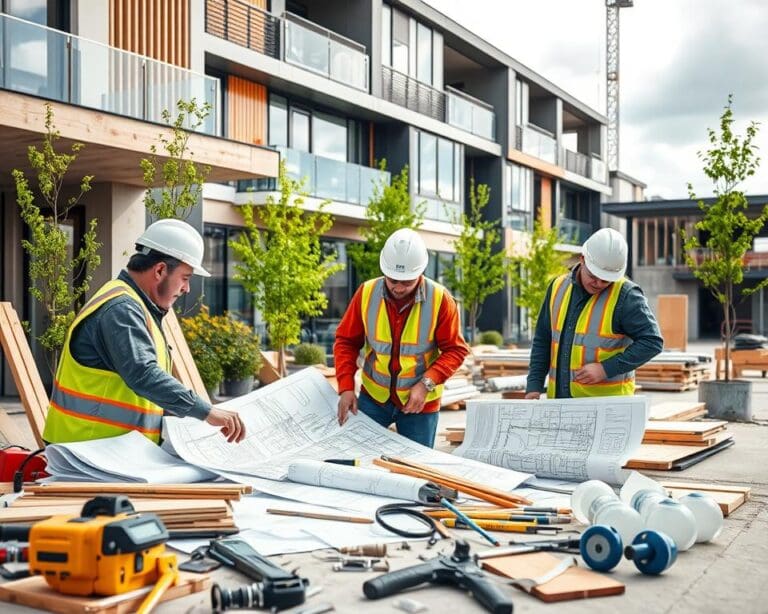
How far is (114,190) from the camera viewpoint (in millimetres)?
15203

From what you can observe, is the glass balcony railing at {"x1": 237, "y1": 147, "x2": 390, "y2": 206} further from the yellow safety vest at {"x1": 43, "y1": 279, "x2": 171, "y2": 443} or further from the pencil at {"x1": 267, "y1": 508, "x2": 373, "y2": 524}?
the pencil at {"x1": 267, "y1": 508, "x2": 373, "y2": 524}

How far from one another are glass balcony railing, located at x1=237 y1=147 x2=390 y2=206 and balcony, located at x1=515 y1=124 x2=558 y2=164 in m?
12.2

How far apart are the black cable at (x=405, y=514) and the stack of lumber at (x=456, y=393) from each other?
7.91 meters

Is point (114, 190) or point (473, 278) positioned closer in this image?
point (114, 190)

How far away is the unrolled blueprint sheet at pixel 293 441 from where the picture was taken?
5.23m

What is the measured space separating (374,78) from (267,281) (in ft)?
37.3

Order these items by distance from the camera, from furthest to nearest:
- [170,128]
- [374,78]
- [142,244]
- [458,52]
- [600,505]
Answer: [458,52] → [374,78] → [170,128] → [142,244] → [600,505]

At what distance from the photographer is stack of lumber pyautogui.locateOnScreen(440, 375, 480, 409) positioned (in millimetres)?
12758

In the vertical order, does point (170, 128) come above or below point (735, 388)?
above

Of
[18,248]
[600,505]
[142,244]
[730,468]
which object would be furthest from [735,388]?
[18,248]

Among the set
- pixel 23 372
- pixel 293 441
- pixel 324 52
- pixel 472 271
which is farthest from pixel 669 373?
pixel 324 52

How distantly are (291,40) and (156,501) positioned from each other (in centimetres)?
2050

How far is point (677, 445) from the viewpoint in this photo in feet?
25.1

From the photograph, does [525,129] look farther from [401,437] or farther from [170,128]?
[401,437]
